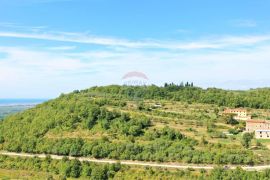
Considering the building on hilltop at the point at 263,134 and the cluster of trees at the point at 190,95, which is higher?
the cluster of trees at the point at 190,95

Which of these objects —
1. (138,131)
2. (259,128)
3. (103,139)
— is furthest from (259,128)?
(103,139)

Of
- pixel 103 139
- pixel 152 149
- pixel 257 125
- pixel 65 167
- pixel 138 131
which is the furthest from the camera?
pixel 257 125

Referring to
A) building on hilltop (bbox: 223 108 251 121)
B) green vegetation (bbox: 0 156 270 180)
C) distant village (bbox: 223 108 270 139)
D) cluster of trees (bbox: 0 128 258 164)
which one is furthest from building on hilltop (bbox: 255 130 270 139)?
green vegetation (bbox: 0 156 270 180)

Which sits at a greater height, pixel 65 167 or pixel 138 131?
pixel 138 131

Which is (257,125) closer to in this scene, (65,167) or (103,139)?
(103,139)

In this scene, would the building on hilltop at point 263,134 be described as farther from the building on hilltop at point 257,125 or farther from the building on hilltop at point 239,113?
the building on hilltop at point 239,113

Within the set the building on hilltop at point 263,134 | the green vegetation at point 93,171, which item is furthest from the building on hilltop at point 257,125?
the green vegetation at point 93,171

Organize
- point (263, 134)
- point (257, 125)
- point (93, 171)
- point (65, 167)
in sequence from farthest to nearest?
point (257, 125)
point (263, 134)
point (65, 167)
point (93, 171)
